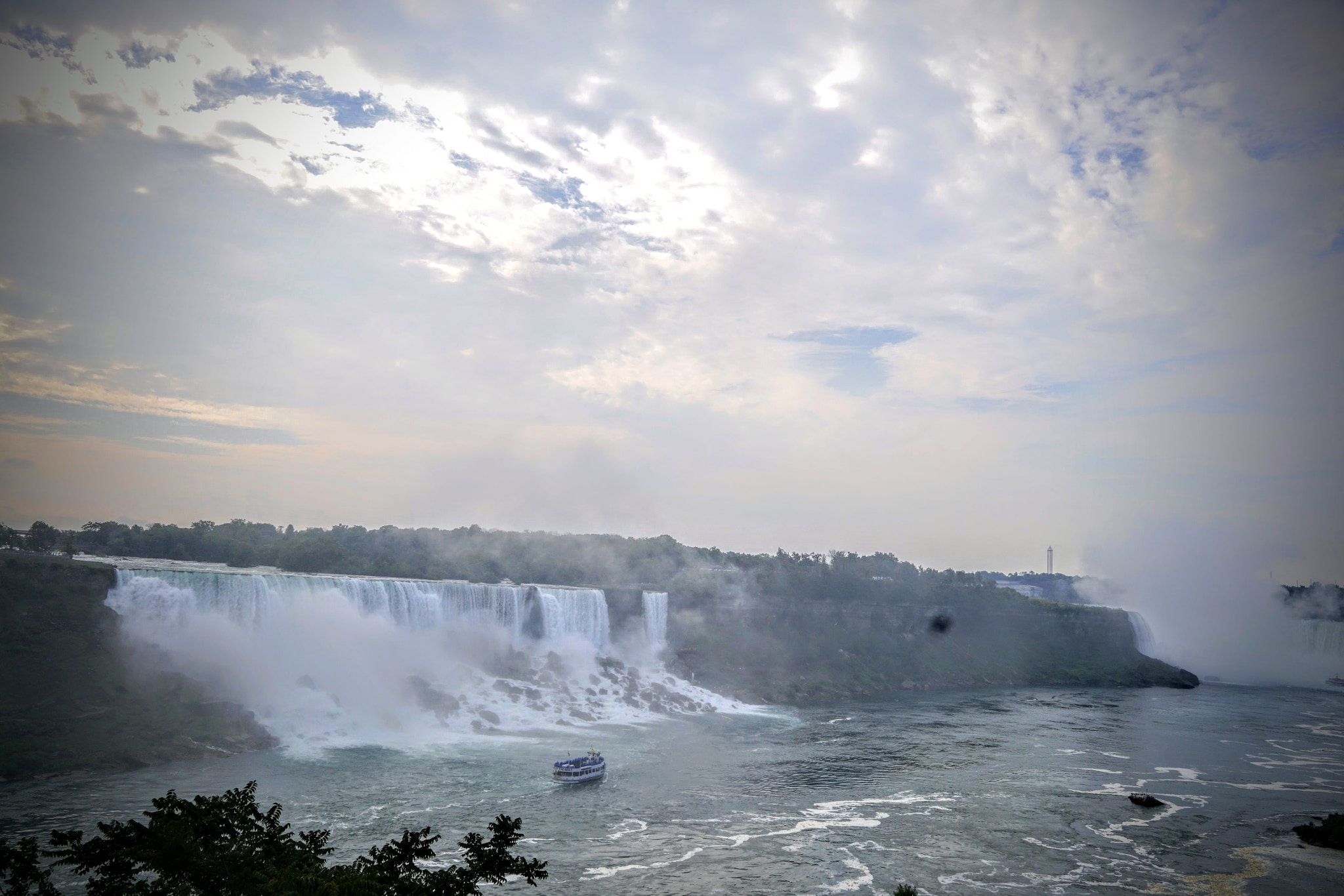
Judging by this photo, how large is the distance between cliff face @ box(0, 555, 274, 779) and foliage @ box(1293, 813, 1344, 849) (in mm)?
60766

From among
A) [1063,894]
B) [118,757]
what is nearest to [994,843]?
[1063,894]

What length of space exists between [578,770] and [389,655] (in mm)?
25872

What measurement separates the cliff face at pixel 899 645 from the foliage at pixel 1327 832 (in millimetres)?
52688

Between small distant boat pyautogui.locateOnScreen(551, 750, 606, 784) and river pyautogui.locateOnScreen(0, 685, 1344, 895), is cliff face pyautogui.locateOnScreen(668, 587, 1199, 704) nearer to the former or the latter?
river pyautogui.locateOnScreen(0, 685, 1344, 895)

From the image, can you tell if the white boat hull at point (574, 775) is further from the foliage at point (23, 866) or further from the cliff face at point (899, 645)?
the cliff face at point (899, 645)

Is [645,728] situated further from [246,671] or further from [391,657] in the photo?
[246,671]

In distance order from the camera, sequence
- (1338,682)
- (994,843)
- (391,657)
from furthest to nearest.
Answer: (1338,682)
(391,657)
(994,843)

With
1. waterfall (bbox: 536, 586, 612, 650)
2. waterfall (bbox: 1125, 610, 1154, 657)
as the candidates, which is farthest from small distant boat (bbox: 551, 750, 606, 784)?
waterfall (bbox: 1125, 610, 1154, 657)

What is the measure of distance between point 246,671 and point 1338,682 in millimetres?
147085

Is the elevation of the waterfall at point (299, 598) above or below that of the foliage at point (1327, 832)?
above

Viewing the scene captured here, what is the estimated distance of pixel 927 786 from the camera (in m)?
51.0

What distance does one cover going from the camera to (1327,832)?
40969 mm

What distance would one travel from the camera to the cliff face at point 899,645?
9662 centimetres

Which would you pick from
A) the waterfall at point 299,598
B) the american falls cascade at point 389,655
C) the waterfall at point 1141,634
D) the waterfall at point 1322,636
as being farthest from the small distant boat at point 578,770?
the waterfall at point 1322,636
